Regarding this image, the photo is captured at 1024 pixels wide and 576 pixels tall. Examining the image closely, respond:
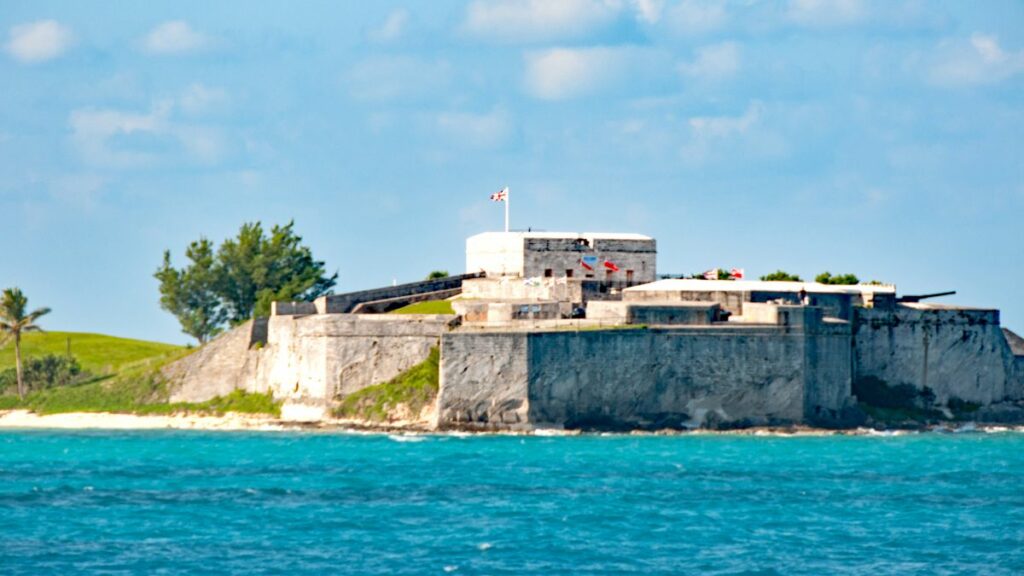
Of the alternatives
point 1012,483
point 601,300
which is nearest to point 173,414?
point 601,300

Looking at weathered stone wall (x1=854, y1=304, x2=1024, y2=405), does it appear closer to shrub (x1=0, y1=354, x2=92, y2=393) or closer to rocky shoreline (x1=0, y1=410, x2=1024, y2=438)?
rocky shoreline (x1=0, y1=410, x2=1024, y2=438)

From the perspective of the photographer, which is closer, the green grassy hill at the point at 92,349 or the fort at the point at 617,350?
the fort at the point at 617,350

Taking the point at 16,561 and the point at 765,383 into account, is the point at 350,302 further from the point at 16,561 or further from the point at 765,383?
the point at 16,561

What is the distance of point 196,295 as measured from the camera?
373ft

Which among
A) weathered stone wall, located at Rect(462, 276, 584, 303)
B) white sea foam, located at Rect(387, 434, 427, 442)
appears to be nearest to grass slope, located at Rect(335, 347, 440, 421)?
white sea foam, located at Rect(387, 434, 427, 442)

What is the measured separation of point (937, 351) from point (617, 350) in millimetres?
17663

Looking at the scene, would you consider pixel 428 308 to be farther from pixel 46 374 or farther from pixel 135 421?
pixel 46 374

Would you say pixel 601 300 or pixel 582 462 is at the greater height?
pixel 601 300

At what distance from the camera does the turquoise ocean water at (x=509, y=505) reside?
49.7 m

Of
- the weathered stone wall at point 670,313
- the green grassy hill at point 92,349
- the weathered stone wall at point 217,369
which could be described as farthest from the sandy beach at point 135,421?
the weathered stone wall at point 670,313

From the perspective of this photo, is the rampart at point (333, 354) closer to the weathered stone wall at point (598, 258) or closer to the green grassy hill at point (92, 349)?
the weathered stone wall at point (598, 258)

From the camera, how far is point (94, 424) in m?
91.3

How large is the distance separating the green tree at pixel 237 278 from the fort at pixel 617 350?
17.0 metres

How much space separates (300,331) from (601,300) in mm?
13060
